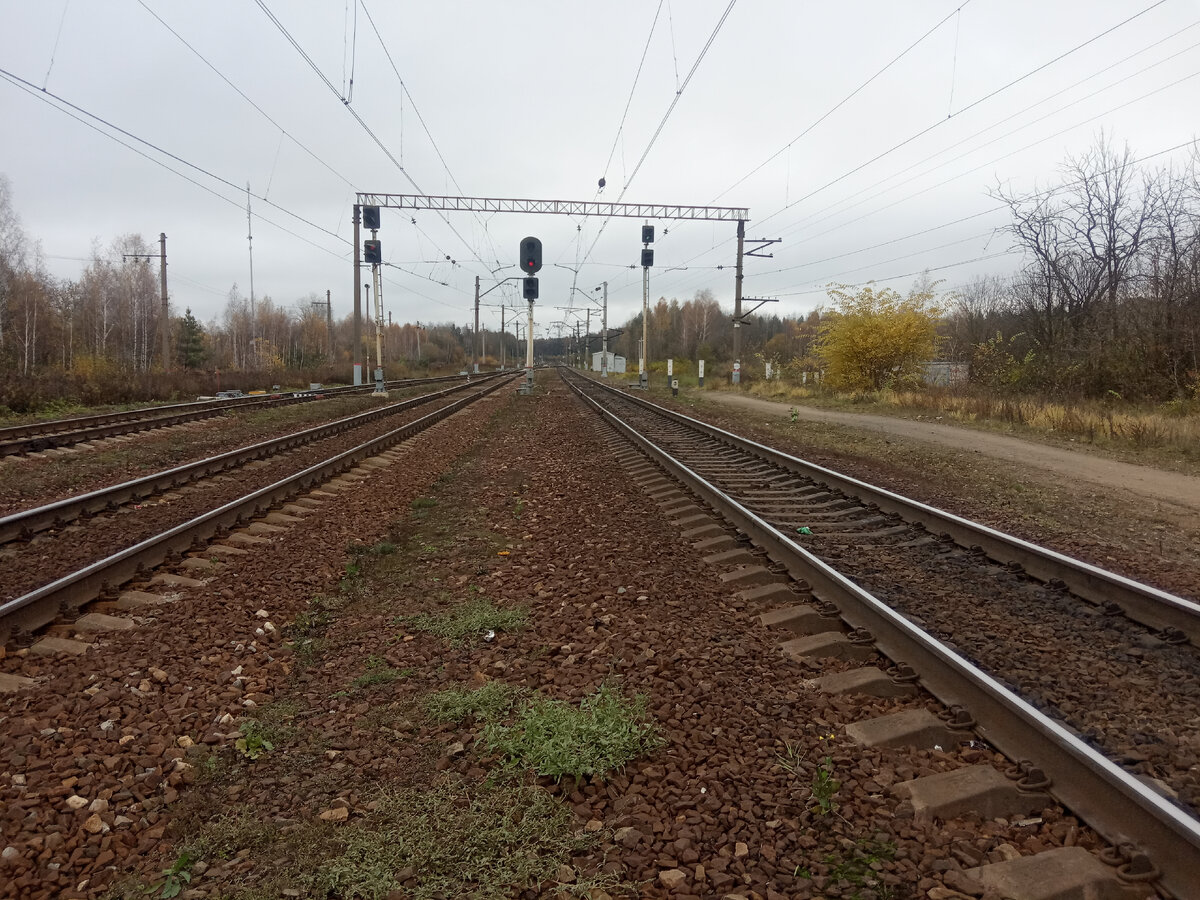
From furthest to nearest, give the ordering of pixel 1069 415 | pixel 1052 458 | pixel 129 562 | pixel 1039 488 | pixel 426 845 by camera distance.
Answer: pixel 1069 415 → pixel 1052 458 → pixel 1039 488 → pixel 129 562 → pixel 426 845

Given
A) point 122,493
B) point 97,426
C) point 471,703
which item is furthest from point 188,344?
point 471,703

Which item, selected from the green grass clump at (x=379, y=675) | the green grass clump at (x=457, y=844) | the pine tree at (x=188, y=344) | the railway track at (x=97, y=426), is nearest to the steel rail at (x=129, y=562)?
the green grass clump at (x=379, y=675)

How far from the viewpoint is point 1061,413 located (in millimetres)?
17297

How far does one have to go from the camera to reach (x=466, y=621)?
16.5ft

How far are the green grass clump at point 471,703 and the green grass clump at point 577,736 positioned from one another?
13 cm

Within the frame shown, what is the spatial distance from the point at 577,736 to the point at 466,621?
1879 millimetres

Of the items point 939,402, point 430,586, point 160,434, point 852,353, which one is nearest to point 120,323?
point 160,434

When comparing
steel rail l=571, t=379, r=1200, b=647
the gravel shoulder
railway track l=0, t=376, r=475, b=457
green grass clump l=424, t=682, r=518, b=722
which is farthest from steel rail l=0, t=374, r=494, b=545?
the gravel shoulder

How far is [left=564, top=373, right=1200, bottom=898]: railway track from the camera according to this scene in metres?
2.64

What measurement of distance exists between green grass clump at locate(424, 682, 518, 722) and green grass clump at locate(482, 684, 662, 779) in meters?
0.13

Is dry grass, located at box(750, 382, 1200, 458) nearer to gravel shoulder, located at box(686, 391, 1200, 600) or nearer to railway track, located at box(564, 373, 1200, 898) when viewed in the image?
gravel shoulder, located at box(686, 391, 1200, 600)

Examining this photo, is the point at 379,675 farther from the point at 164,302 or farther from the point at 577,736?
the point at 164,302

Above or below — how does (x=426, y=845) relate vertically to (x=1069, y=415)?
below

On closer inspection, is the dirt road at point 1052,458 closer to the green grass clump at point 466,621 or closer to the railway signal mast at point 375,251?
the green grass clump at point 466,621
